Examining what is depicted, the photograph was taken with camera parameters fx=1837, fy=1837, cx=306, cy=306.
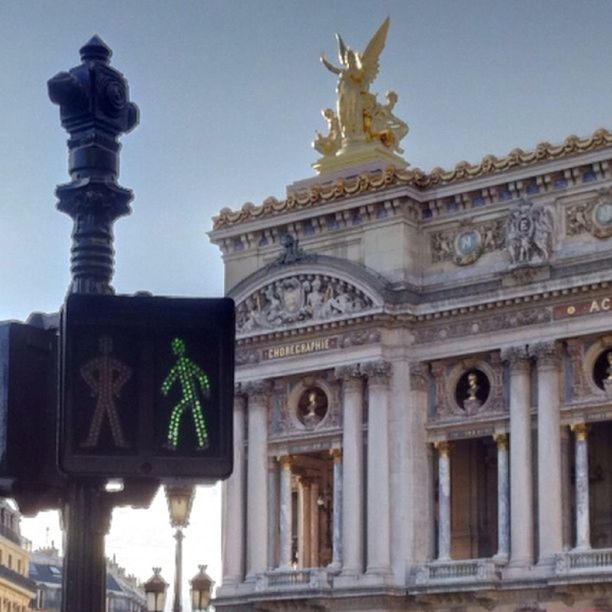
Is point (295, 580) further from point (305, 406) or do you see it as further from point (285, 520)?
point (305, 406)

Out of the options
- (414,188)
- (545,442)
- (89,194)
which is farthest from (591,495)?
(89,194)

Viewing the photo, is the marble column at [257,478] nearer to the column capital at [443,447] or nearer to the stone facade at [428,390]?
the stone facade at [428,390]

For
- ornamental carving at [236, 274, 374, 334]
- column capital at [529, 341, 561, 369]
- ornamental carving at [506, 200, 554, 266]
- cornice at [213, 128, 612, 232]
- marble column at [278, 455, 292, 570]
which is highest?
cornice at [213, 128, 612, 232]

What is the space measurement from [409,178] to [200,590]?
23296mm

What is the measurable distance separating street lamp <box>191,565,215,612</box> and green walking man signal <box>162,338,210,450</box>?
27254 mm

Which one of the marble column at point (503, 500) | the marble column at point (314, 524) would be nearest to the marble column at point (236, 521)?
the marble column at point (314, 524)

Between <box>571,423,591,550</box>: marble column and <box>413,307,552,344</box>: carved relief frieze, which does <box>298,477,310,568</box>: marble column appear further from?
<box>571,423,591,550</box>: marble column

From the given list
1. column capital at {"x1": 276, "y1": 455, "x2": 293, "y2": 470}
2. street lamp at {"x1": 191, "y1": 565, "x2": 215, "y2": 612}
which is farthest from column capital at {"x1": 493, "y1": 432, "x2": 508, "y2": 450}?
street lamp at {"x1": 191, "y1": 565, "x2": 215, "y2": 612}

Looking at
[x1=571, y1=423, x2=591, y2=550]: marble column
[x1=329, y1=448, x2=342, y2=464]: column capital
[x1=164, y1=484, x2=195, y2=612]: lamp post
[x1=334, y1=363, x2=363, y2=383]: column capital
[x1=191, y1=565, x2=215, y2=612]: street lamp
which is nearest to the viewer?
[x1=164, y1=484, x2=195, y2=612]: lamp post

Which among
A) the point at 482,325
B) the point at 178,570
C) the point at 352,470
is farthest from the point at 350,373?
the point at 178,570

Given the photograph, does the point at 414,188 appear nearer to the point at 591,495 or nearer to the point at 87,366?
the point at 591,495

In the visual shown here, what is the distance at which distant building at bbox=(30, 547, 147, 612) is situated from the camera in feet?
427

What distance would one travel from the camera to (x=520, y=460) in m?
50.9

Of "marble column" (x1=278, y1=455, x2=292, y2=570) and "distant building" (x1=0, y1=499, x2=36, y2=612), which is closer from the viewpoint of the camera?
"marble column" (x1=278, y1=455, x2=292, y2=570)
